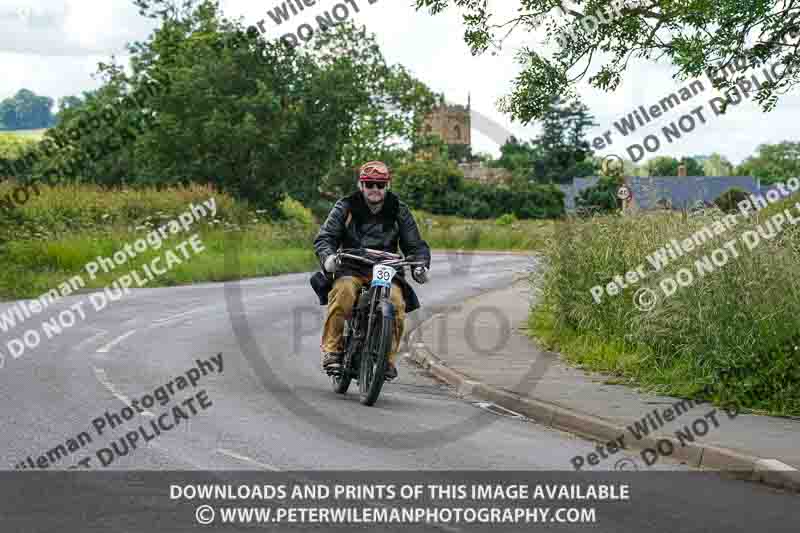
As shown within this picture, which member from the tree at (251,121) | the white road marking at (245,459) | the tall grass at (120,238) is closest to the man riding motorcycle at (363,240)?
the white road marking at (245,459)

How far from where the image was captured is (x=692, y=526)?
659 centimetres

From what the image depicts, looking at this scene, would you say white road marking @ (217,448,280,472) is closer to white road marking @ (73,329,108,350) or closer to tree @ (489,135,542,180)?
white road marking @ (73,329,108,350)

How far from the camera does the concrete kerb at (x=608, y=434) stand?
7.90m

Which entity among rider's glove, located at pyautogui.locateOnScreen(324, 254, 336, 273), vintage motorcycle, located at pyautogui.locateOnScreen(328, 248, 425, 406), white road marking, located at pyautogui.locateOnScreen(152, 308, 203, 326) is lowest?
white road marking, located at pyautogui.locateOnScreen(152, 308, 203, 326)

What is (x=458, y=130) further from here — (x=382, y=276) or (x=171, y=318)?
(x=382, y=276)

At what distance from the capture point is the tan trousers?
11.0 meters

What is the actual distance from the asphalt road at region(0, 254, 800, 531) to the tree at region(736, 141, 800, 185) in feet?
482

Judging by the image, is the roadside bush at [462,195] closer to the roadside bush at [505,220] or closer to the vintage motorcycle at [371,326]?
the roadside bush at [505,220]

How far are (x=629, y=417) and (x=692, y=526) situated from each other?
133 inches

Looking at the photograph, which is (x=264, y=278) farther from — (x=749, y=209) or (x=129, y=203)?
(x=749, y=209)

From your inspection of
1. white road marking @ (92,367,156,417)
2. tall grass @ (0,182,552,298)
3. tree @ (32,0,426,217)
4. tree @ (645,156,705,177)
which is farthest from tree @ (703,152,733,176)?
white road marking @ (92,367,156,417)

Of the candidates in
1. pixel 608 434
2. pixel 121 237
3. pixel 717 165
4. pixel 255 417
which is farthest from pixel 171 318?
pixel 717 165

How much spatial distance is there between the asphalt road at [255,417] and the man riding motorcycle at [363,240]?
736 millimetres

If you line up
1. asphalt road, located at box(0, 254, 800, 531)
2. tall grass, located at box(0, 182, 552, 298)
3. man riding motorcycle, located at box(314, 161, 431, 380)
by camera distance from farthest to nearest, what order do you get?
1. tall grass, located at box(0, 182, 552, 298)
2. man riding motorcycle, located at box(314, 161, 431, 380)
3. asphalt road, located at box(0, 254, 800, 531)
